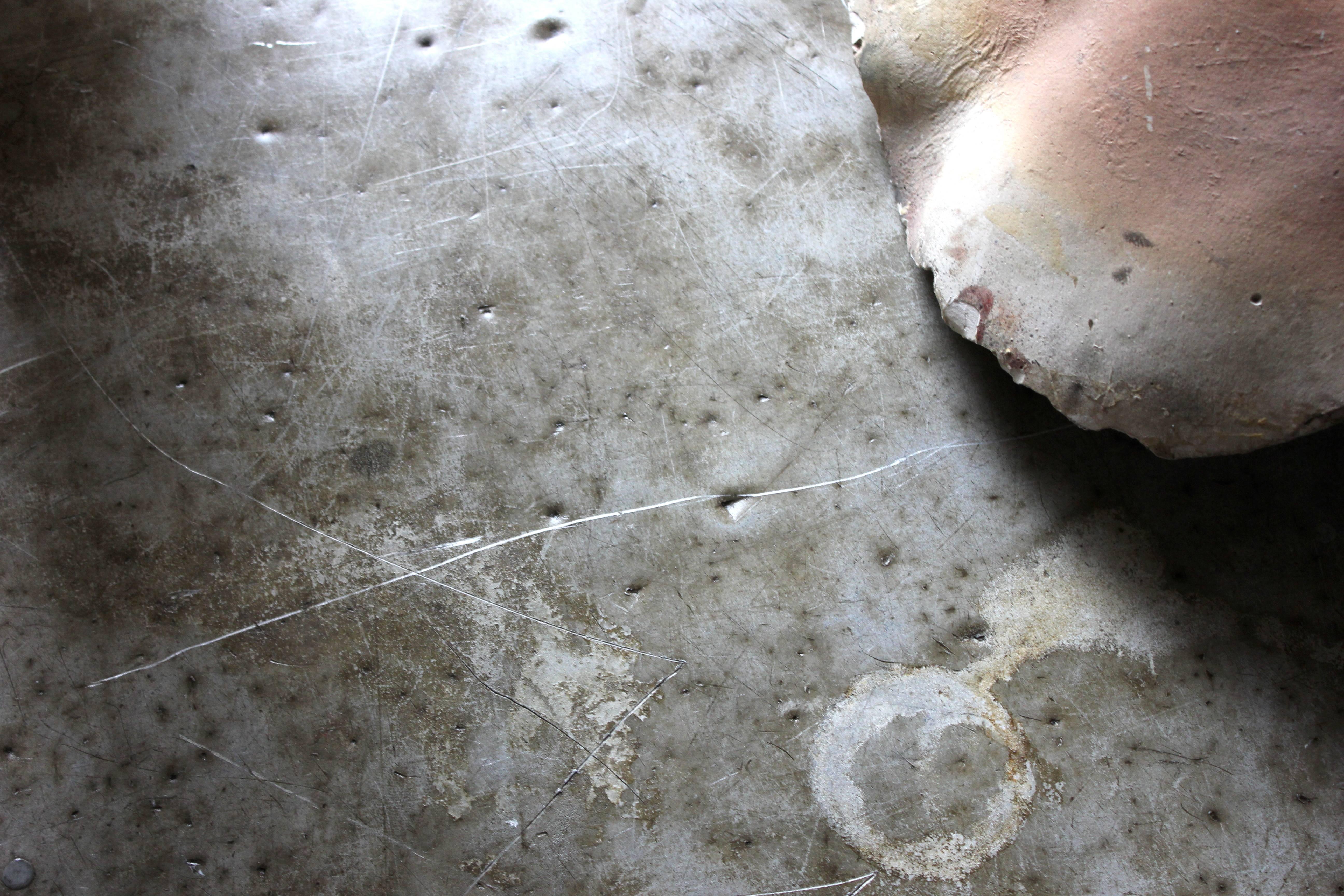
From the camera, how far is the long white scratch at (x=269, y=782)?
2455 mm

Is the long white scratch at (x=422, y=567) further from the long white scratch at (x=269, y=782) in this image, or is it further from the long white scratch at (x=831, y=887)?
the long white scratch at (x=831, y=887)

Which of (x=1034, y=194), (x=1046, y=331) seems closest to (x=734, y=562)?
(x=1046, y=331)

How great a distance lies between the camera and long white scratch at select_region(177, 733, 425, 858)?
246 cm

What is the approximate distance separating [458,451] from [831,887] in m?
1.80

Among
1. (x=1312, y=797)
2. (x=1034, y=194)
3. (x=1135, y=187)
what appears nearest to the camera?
(x=1135, y=187)

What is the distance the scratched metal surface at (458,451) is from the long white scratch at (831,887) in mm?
10

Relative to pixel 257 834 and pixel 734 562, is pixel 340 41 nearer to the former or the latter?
pixel 734 562

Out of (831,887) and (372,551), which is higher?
(372,551)

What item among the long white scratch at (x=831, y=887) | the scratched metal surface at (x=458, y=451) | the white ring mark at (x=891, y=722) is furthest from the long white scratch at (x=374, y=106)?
the long white scratch at (x=831, y=887)

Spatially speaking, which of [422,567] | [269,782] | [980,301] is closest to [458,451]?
[422,567]

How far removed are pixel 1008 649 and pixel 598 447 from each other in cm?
142

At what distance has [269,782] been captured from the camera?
97.0 inches

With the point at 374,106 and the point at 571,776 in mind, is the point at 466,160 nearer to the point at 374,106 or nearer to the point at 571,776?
the point at 374,106

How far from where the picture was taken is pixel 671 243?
2.45 metres
